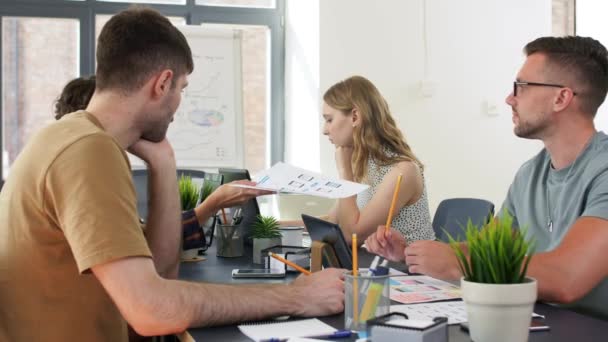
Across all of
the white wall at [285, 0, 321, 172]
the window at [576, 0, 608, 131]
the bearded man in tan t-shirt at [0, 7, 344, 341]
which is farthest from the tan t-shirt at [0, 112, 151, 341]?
the window at [576, 0, 608, 131]

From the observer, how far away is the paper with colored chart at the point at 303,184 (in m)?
1.95

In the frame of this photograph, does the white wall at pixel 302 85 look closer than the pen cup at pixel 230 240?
No

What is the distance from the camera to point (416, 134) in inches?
204

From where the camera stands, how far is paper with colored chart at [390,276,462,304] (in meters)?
1.67

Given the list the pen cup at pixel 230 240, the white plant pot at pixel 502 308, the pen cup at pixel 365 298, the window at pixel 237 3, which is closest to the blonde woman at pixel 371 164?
the pen cup at pixel 230 240

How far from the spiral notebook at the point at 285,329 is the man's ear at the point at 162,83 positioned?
58 centimetres

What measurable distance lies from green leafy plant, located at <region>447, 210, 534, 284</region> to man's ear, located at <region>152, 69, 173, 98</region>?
2.66 feet

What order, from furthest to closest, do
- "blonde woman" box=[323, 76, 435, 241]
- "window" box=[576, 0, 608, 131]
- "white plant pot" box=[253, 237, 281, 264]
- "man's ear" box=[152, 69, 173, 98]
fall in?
"window" box=[576, 0, 608, 131] < "blonde woman" box=[323, 76, 435, 241] < "white plant pot" box=[253, 237, 281, 264] < "man's ear" box=[152, 69, 173, 98]

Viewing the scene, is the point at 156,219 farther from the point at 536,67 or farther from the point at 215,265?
the point at 536,67

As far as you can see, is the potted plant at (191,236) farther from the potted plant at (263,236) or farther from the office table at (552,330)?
the office table at (552,330)

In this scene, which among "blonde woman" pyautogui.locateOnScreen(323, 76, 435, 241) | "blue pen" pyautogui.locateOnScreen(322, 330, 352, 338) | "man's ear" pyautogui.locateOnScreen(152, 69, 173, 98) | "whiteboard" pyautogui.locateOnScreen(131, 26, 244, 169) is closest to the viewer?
"blue pen" pyautogui.locateOnScreen(322, 330, 352, 338)

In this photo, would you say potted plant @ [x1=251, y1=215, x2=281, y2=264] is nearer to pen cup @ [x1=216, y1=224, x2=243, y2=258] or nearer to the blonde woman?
pen cup @ [x1=216, y1=224, x2=243, y2=258]

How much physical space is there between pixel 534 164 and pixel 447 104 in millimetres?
3104

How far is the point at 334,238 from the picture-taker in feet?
5.81
